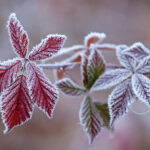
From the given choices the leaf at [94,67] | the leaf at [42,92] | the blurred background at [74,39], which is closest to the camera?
the leaf at [42,92]

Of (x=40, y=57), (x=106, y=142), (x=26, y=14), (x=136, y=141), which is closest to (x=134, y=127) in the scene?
(x=136, y=141)

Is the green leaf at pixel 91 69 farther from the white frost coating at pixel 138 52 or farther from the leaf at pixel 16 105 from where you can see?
the leaf at pixel 16 105

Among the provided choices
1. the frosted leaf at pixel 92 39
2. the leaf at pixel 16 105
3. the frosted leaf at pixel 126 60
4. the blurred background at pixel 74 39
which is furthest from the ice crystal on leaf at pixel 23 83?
the blurred background at pixel 74 39

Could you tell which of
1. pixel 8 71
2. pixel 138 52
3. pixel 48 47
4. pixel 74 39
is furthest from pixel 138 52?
pixel 74 39

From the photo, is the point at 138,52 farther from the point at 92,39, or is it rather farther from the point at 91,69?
the point at 92,39

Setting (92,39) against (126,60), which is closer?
(126,60)

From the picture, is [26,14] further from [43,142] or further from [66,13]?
[43,142]
